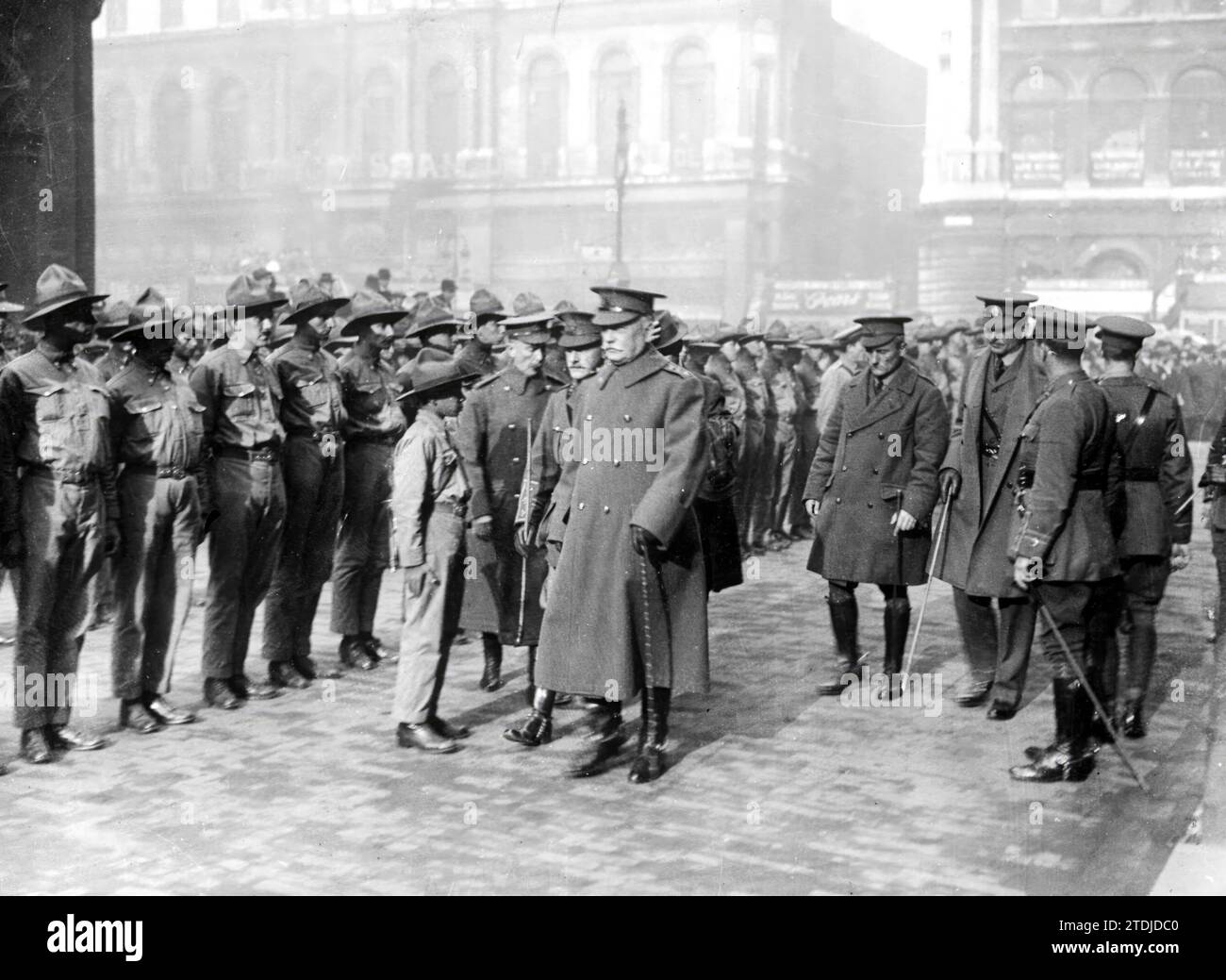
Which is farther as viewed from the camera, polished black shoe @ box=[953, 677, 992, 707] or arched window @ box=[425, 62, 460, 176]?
arched window @ box=[425, 62, 460, 176]

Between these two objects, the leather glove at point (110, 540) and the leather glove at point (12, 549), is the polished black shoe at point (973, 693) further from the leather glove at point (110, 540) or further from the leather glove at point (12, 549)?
the leather glove at point (12, 549)

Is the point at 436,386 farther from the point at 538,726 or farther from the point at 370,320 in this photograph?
the point at 370,320

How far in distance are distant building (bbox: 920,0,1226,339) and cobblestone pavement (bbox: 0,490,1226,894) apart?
34.8 m

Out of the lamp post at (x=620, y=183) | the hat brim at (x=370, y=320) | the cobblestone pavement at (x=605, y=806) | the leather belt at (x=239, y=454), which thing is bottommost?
the cobblestone pavement at (x=605, y=806)

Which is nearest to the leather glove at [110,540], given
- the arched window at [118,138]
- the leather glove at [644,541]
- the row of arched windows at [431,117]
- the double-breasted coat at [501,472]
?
the double-breasted coat at [501,472]

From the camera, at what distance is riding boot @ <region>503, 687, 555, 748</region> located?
23.1 feet

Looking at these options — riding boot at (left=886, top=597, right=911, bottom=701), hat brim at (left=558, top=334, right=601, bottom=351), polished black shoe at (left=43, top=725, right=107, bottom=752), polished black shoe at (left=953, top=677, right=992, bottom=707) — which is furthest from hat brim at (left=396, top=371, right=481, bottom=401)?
polished black shoe at (left=953, top=677, right=992, bottom=707)

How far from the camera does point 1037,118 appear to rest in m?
42.8

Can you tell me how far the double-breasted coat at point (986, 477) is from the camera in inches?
300

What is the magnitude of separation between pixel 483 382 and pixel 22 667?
111 inches

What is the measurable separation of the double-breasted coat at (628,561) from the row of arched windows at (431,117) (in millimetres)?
41069

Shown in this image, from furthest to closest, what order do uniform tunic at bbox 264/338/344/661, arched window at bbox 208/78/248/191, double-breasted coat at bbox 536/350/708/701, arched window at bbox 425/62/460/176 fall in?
1. arched window at bbox 208/78/248/191
2. arched window at bbox 425/62/460/176
3. uniform tunic at bbox 264/338/344/661
4. double-breasted coat at bbox 536/350/708/701

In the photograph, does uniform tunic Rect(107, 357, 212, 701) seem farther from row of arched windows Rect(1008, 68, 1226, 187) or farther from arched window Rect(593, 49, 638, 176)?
arched window Rect(593, 49, 638, 176)

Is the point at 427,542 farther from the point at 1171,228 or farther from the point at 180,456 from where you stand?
the point at 1171,228
